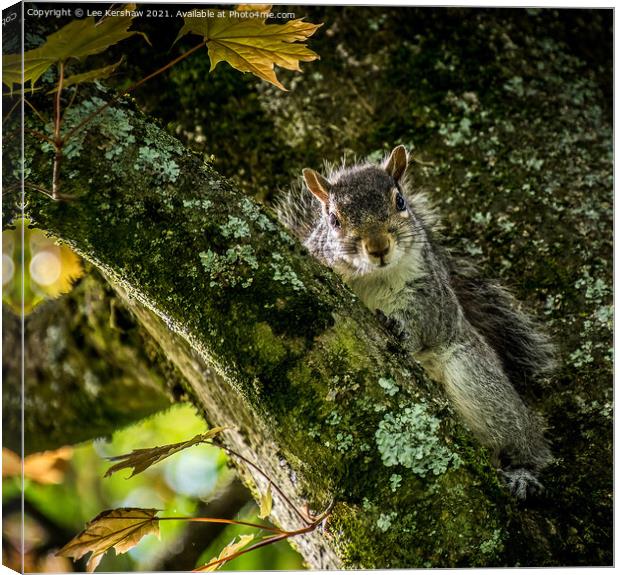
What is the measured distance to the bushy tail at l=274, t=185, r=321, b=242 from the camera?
2359 millimetres

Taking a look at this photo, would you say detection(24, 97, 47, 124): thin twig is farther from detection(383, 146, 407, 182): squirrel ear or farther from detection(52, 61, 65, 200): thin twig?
detection(383, 146, 407, 182): squirrel ear

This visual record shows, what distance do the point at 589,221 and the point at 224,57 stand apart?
4.32 feet

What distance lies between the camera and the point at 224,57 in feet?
5.09

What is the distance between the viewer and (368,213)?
2.02 m

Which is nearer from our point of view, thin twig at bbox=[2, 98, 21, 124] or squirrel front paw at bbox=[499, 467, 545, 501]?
thin twig at bbox=[2, 98, 21, 124]

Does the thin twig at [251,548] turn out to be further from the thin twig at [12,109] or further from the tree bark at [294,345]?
the thin twig at [12,109]

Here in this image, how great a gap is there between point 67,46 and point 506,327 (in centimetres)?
155

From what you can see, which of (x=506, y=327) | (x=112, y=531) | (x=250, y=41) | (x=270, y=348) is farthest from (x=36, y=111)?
(x=506, y=327)

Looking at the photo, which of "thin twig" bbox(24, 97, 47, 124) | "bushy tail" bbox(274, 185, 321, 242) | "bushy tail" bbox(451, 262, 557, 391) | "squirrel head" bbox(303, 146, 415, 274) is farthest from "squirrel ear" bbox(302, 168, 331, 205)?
"thin twig" bbox(24, 97, 47, 124)

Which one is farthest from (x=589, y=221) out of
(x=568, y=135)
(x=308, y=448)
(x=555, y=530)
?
(x=308, y=448)

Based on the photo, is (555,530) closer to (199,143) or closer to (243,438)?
(243,438)

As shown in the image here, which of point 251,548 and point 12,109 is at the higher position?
point 12,109

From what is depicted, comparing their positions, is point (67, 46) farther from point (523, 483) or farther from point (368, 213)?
point (523, 483)

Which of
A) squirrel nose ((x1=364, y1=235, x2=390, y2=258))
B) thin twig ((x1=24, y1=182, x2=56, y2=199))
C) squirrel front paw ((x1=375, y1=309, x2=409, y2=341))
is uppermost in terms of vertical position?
thin twig ((x1=24, y1=182, x2=56, y2=199))
